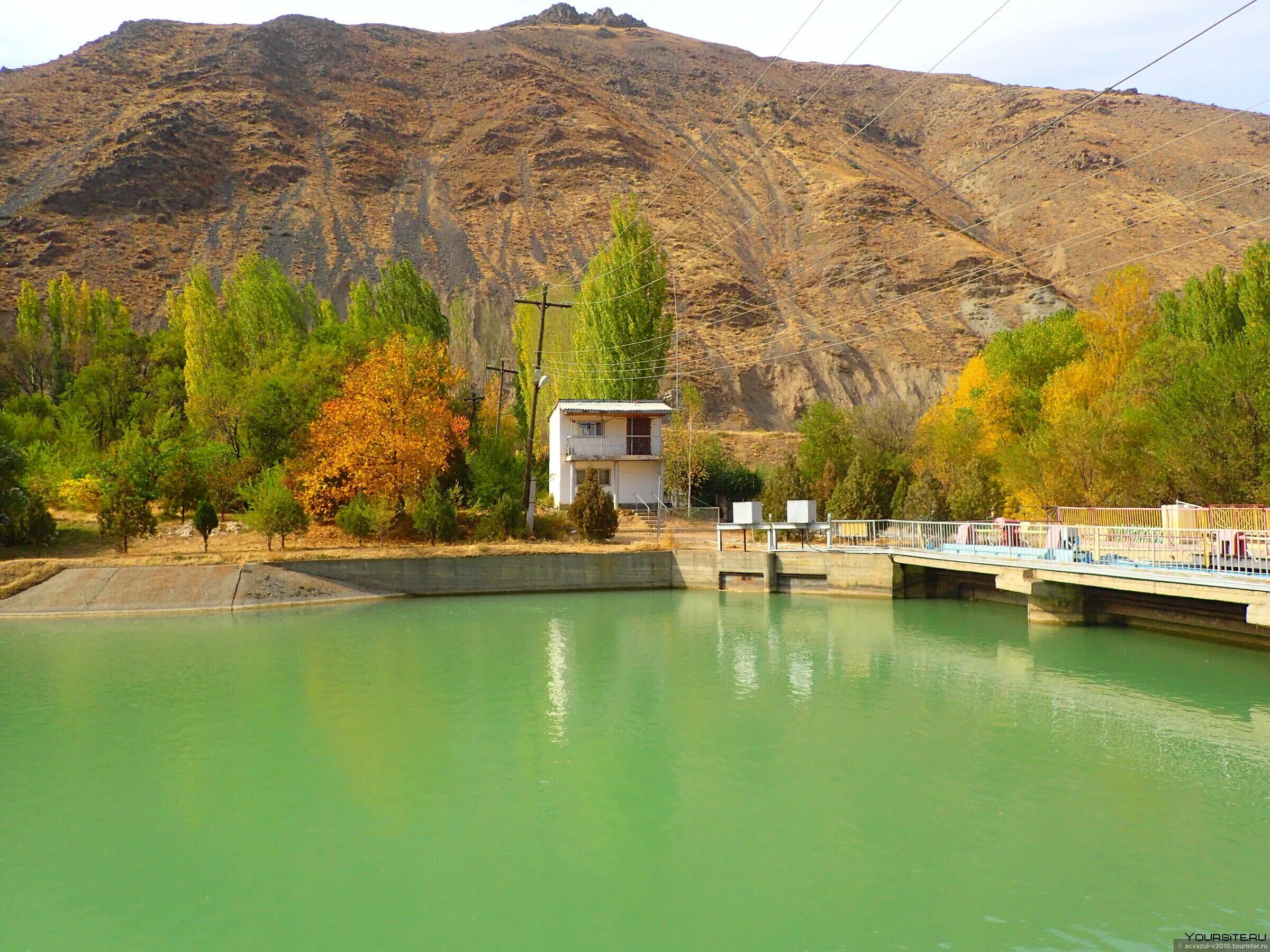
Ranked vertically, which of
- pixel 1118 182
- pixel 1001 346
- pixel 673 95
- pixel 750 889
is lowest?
pixel 750 889

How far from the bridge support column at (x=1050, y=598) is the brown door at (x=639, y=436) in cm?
2630

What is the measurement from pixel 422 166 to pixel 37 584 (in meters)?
99.2

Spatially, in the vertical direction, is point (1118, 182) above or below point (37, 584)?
above

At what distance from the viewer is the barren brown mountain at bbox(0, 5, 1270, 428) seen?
9144 cm

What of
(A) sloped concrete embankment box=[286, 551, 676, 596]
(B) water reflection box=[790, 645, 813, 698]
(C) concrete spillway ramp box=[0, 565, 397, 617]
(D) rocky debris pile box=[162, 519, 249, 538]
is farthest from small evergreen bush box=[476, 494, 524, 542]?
(B) water reflection box=[790, 645, 813, 698]

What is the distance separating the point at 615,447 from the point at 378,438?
1468cm

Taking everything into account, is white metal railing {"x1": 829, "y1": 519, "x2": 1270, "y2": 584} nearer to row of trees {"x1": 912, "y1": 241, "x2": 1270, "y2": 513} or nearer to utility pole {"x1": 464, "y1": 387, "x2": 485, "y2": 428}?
row of trees {"x1": 912, "y1": 241, "x2": 1270, "y2": 513}

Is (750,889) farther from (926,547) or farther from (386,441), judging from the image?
(386,441)

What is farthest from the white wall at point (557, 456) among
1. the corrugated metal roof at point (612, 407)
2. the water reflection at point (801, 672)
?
the water reflection at point (801, 672)

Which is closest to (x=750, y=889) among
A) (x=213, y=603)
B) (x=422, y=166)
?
(x=213, y=603)

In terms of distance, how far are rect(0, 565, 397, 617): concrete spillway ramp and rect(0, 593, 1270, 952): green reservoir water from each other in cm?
767

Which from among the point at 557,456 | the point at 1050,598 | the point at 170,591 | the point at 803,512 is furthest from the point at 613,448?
the point at 1050,598

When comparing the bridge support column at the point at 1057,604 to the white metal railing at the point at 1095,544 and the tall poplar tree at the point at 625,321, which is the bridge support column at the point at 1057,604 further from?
the tall poplar tree at the point at 625,321

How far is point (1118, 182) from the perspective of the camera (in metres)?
120
